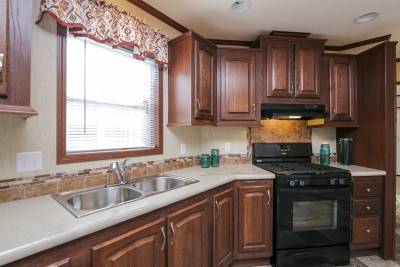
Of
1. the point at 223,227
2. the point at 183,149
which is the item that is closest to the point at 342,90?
Answer: the point at 183,149

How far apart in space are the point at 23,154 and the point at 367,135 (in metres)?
3.19

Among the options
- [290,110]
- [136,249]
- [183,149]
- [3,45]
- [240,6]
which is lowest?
[136,249]

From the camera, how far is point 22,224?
3.03 ft

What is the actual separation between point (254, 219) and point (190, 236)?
0.81 meters

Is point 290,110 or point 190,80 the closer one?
point 190,80

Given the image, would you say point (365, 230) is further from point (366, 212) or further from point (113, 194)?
point (113, 194)

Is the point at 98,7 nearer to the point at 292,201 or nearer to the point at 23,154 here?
the point at 23,154

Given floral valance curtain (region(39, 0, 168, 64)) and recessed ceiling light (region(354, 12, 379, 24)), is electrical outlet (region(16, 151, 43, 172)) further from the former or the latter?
recessed ceiling light (region(354, 12, 379, 24))

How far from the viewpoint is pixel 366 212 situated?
2.25 meters

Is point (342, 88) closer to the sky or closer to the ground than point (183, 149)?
closer to the sky

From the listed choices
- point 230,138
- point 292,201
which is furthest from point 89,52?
point 292,201

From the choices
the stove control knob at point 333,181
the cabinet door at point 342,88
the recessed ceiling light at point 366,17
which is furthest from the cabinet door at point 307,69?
the stove control knob at point 333,181

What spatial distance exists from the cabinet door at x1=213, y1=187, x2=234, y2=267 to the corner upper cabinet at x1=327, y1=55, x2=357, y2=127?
5.28 feet

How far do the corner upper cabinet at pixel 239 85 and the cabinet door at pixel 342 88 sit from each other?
0.90 metres
